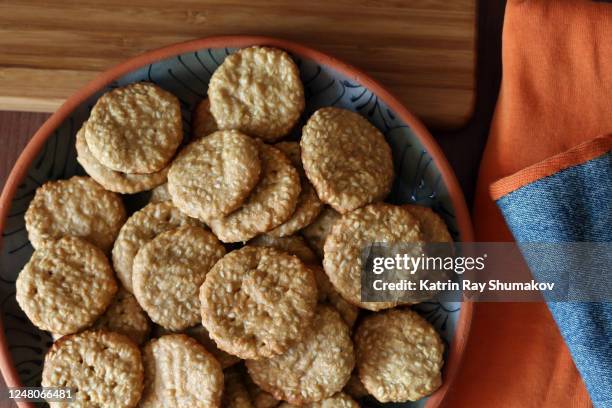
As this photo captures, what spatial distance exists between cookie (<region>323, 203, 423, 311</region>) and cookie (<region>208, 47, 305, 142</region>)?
0.75 ft

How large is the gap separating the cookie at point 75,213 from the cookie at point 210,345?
0.78ft

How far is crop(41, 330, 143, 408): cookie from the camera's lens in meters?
1.08

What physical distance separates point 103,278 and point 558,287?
2.81 ft

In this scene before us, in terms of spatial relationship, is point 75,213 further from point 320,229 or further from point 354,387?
point 354,387

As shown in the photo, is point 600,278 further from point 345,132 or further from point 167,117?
point 167,117

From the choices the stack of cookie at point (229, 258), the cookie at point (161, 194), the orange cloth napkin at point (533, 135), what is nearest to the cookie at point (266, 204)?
the stack of cookie at point (229, 258)

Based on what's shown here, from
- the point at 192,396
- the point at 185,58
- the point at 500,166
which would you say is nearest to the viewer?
the point at 192,396

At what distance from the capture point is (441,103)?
4.43 ft

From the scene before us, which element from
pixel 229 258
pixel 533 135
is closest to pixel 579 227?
pixel 533 135

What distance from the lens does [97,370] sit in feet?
3.58

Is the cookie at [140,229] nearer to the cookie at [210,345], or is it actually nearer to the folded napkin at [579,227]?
the cookie at [210,345]

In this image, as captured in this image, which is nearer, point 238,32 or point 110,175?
point 110,175

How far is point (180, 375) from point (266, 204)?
328mm

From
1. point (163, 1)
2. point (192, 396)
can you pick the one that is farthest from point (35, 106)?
point (192, 396)
